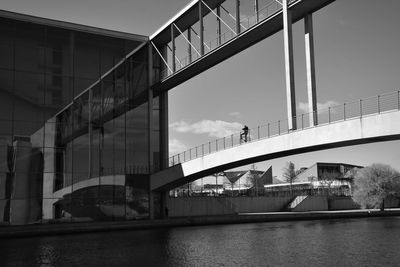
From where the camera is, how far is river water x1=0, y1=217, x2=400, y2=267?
58.2 feet

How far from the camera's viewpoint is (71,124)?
109 feet

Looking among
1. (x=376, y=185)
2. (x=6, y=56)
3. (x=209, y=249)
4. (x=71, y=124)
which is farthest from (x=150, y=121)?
(x=376, y=185)

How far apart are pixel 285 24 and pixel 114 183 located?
15.9m

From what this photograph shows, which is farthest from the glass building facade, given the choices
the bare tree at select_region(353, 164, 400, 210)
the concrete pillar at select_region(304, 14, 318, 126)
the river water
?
the bare tree at select_region(353, 164, 400, 210)

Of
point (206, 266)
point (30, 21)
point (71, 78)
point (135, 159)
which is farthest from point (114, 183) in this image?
point (206, 266)

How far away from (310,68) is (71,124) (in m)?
15.6

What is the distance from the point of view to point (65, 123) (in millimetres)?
Answer: 33094

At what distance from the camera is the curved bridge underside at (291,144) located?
21.8 metres

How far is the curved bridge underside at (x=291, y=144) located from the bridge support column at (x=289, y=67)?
3.63ft

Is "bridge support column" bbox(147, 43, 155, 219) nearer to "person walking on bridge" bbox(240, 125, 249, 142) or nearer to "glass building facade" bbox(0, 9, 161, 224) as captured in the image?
"glass building facade" bbox(0, 9, 161, 224)

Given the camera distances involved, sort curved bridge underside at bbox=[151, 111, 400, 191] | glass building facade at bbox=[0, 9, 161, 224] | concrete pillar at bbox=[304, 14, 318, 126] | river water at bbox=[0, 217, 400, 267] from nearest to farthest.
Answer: river water at bbox=[0, 217, 400, 267], curved bridge underside at bbox=[151, 111, 400, 191], concrete pillar at bbox=[304, 14, 318, 126], glass building facade at bbox=[0, 9, 161, 224]

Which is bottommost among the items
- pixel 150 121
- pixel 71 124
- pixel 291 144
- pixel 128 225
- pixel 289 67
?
pixel 128 225

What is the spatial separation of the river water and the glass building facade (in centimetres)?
499

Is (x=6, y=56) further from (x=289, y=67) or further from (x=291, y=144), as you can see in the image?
(x=291, y=144)
